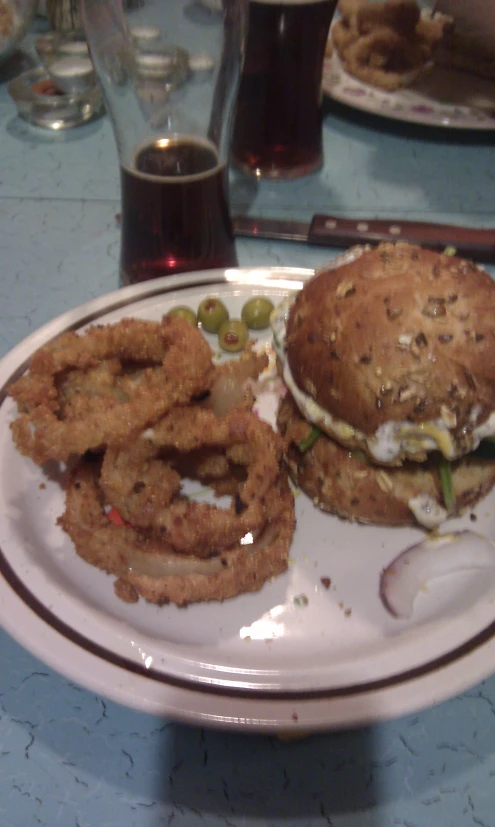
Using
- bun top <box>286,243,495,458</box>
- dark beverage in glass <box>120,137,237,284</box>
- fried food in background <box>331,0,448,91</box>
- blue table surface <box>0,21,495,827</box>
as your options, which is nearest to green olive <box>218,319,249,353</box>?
dark beverage in glass <box>120,137,237,284</box>

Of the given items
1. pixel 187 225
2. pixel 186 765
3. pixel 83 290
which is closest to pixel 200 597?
pixel 186 765

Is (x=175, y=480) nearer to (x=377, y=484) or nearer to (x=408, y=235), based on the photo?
(x=377, y=484)

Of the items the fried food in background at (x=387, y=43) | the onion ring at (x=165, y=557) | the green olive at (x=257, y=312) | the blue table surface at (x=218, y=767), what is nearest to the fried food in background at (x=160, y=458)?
the onion ring at (x=165, y=557)

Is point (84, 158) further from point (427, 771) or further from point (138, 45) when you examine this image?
point (427, 771)

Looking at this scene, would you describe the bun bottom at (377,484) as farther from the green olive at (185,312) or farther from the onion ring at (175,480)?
the green olive at (185,312)

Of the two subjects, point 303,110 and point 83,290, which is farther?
point 303,110

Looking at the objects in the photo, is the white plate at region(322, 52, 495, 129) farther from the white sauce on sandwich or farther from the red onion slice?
the red onion slice
